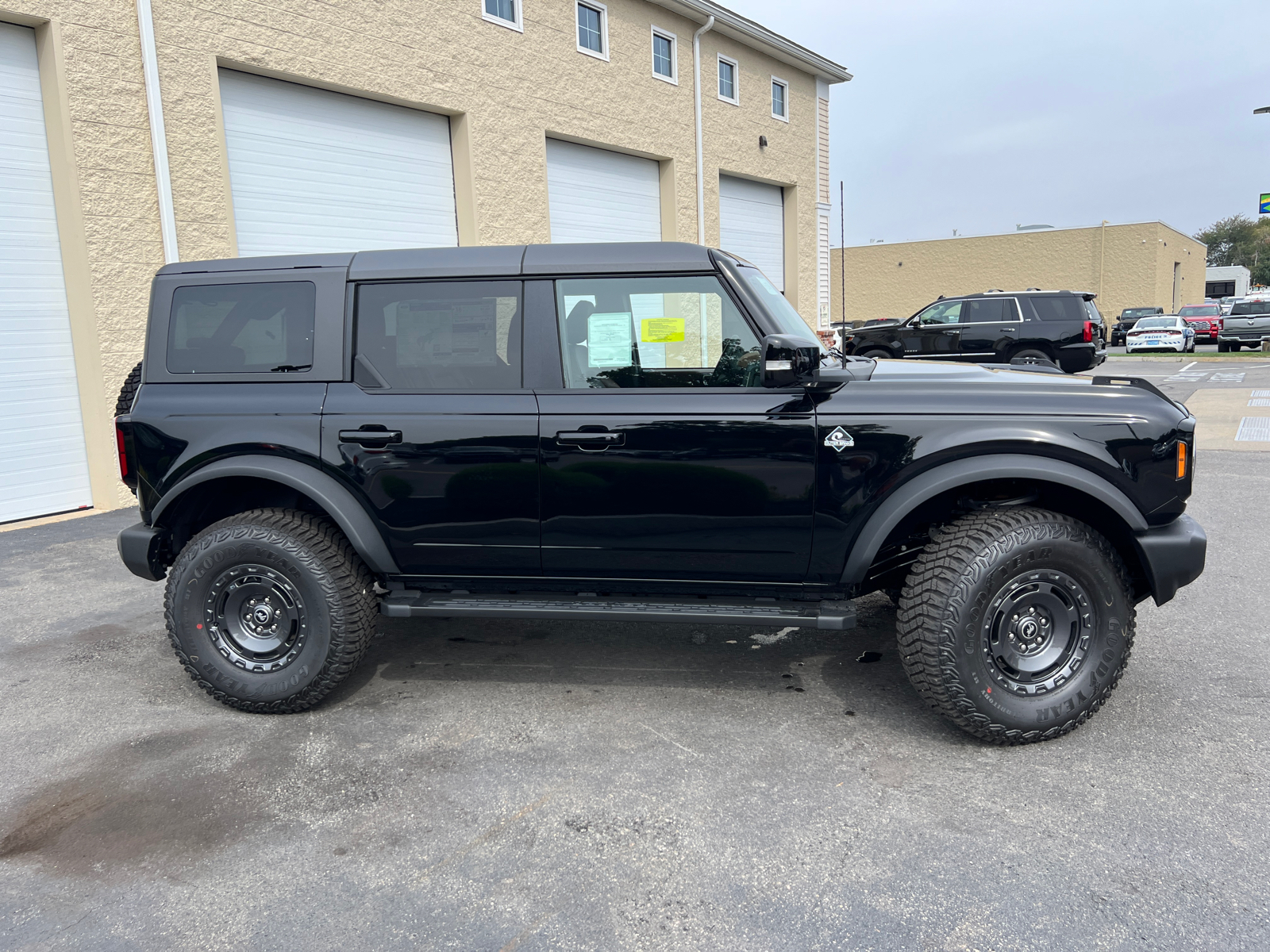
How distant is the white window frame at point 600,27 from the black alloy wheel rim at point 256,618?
11.5m

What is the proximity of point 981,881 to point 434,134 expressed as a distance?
10.9 m

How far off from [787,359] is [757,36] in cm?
1528

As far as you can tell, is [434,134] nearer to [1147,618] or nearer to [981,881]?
[1147,618]

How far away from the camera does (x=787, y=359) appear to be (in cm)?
326

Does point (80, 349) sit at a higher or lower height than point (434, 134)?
lower

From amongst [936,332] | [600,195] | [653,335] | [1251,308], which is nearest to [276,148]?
[600,195]

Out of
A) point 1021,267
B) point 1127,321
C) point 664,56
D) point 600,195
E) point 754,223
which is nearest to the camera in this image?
point 600,195

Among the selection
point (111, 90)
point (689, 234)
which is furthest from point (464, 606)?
point (689, 234)

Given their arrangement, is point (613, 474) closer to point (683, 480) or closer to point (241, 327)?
point (683, 480)

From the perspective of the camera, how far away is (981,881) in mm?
2496

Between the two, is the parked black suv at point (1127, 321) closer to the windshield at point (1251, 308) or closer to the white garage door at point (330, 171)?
the windshield at point (1251, 308)

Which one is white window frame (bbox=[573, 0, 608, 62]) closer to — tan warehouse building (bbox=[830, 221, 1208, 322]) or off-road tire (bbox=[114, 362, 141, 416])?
off-road tire (bbox=[114, 362, 141, 416])

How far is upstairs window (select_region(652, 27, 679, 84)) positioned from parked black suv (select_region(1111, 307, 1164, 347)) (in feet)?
96.2

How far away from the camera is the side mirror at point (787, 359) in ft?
10.5
